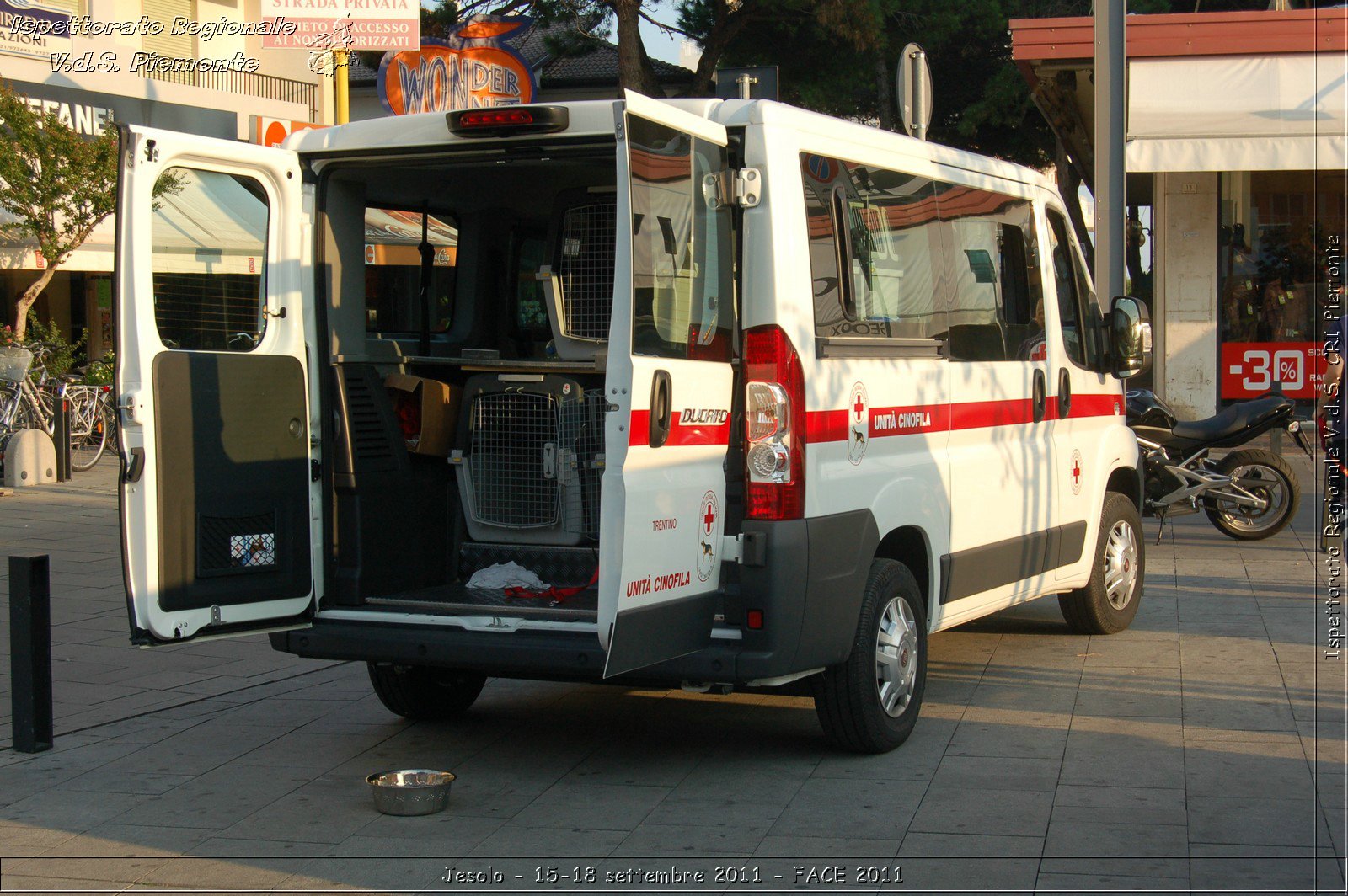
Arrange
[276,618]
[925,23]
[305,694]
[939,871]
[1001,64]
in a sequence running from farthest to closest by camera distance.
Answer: [1001,64] → [925,23] → [305,694] → [276,618] → [939,871]

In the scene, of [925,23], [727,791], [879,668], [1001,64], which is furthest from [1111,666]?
[1001,64]

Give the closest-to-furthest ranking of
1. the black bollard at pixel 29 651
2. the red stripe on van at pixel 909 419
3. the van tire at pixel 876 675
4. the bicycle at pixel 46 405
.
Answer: the van tire at pixel 876 675 → the red stripe on van at pixel 909 419 → the black bollard at pixel 29 651 → the bicycle at pixel 46 405

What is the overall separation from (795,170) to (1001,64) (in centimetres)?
2502

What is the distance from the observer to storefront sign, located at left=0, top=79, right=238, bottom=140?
75.4ft

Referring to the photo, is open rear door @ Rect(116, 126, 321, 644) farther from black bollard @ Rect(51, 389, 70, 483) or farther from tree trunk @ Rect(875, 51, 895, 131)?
tree trunk @ Rect(875, 51, 895, 131)

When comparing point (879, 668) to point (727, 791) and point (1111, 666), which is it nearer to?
point (727, 791)

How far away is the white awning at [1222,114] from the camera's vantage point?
1602cm

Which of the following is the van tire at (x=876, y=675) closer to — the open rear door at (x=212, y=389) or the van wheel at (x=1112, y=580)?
the open rear door at (x=212, y=389)

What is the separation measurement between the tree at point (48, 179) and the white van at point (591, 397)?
14.4 m

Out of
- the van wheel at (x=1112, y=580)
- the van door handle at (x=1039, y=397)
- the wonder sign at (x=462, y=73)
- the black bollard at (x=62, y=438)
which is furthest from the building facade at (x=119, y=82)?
the van door handle at (x=1039, y=397)

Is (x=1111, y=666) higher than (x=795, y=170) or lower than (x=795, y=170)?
lower

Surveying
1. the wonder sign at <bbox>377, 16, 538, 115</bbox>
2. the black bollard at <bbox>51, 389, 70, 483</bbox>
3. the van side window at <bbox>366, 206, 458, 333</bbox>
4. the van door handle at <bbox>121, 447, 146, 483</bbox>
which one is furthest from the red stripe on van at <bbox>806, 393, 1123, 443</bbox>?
the black bollard at <bbox>51, 389, 70, 483</bbox>

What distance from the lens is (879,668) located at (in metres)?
5.95

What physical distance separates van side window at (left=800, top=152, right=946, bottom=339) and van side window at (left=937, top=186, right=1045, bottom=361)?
200 mm
